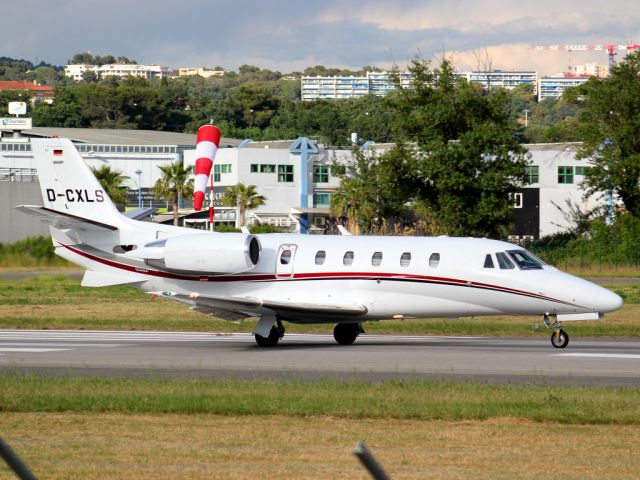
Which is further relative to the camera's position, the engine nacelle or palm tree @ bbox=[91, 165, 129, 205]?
palm tree @ bbox=[91, 165, 129, 205]

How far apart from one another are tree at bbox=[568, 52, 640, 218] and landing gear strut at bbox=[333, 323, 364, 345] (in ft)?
126

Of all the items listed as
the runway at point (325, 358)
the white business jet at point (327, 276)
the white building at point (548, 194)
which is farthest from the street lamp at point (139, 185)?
the white business jet at point (327, 276)

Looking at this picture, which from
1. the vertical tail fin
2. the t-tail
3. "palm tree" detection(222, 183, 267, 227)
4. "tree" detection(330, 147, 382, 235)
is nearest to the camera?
the t-tail

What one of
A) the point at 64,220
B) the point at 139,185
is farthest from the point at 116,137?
the point at 64,220

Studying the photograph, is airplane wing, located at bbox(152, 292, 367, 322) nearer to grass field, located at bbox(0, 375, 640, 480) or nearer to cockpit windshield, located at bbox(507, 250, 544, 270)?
cockpit windshield, located at bbox(507, 250, 544, 270)

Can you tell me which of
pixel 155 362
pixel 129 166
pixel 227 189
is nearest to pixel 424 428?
pixel 155 362

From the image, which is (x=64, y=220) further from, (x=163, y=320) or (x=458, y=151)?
(x=458, y=151)

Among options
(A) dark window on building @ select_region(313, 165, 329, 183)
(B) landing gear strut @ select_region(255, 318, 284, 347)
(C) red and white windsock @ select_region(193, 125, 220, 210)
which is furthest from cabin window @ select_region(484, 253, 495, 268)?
(A) dark window on building @ select_region(313, 165, 329, 183)

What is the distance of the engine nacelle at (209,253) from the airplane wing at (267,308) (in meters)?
1.07

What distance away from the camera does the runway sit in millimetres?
19891

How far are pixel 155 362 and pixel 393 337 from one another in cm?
916

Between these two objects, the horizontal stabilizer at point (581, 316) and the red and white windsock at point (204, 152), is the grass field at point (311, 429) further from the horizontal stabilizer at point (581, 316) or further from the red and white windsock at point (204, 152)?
the red and white windsock at point (204, 152)

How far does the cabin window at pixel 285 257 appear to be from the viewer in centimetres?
2666

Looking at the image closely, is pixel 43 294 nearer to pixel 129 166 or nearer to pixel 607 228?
pixel 607 228
